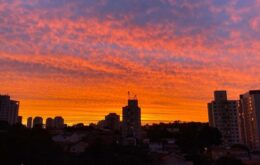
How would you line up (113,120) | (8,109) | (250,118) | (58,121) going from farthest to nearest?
1. (58,121)
2. (113,120)
3. (8,109)
4. (250,118)

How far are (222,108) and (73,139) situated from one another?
57247 mm

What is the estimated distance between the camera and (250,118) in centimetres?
9381

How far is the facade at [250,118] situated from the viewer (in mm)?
87750

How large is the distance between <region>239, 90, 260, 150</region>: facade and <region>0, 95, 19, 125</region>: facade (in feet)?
316

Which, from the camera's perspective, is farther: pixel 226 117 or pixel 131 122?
pixel 131 122

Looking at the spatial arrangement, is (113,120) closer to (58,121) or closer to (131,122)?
(131,122)

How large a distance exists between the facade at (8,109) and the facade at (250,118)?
96.2m

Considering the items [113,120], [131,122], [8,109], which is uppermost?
[8,109]

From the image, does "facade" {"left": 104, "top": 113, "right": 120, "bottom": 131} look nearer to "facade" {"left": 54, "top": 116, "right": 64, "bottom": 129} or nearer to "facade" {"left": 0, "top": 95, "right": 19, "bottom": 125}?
"facade" {"left": 54, "top": 116, "right": 64, "bottom": 129}

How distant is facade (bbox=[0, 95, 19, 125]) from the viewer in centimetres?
12200

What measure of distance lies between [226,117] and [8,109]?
93.5 meters

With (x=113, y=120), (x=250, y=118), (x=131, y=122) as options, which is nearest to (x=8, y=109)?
(x=113, y=120)

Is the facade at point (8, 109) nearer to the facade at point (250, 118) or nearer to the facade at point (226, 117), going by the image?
the facade at point (226, 117)

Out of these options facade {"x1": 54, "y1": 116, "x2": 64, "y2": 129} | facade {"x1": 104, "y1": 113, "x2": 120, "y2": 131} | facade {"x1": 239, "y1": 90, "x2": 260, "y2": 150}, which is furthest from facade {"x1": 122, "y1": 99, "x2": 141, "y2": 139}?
facade {"x1": 54, "y1": 116, "x2": 64, "y2": 129}
